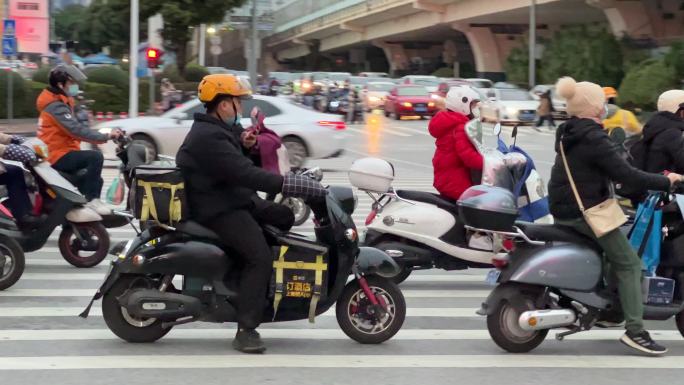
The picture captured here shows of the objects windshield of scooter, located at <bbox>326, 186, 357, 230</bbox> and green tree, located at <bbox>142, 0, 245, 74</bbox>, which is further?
green tree, located at <bbox>142, 0, 245, 74</bbox>

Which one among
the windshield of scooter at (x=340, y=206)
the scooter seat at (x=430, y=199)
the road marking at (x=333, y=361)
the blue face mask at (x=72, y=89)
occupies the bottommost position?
the road marking at (x=333, y=361)

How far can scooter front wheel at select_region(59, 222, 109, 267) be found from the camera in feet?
33.8

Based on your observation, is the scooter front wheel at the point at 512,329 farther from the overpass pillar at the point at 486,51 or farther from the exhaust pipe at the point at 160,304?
the overpass pillar at the point at 486,51

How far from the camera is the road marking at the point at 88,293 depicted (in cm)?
907

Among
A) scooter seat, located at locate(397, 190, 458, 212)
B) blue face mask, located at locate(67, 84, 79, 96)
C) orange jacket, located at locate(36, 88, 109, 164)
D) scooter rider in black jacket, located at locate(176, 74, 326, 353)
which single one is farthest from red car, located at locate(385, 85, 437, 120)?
scooter rider in black jacket, located at locate(176, 74, 326, 353)

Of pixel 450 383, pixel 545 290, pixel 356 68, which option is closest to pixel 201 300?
pixel 450 383

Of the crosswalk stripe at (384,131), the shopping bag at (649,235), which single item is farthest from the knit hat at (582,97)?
the crosswalk stripe at (384,131)

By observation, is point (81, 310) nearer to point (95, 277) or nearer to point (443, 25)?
point (95, 277)

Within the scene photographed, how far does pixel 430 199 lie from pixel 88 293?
282cm

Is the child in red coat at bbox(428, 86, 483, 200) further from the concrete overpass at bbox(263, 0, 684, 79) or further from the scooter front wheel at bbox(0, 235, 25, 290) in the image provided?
the concrete overpass at bbox(263, 0, 684, 79)

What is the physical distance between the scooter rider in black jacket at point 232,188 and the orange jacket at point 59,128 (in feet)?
12.9

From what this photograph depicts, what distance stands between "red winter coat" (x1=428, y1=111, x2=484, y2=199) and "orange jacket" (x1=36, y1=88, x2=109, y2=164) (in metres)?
3.17

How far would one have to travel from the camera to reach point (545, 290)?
6922mm

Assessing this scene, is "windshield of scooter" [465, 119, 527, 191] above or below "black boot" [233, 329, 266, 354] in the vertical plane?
above
